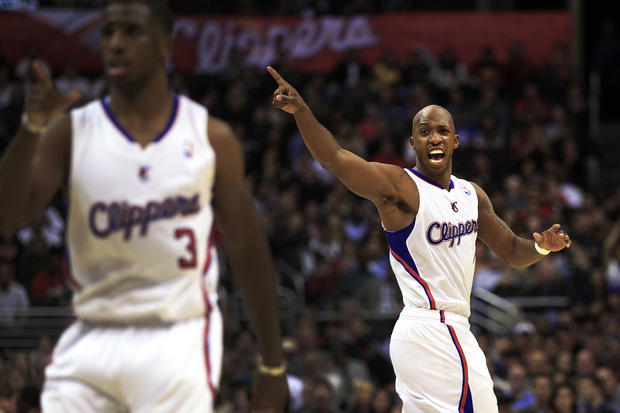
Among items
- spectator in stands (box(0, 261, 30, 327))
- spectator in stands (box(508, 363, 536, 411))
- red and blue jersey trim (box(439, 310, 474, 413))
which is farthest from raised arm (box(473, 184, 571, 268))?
spectator in stands (box(0, 261, 30, 327))

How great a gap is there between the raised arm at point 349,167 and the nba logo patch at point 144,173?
1.41m

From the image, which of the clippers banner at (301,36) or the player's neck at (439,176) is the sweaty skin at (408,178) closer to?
the player's neck at (439,176)

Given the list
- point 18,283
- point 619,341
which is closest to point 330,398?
point 619,341

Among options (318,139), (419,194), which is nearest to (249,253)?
(318,139)

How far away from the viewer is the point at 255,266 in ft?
12.0

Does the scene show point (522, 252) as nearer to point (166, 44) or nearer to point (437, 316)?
point (437, 316)

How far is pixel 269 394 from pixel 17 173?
126 cm

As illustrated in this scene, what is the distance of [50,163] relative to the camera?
3.38 meters

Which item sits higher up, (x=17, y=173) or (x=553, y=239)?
(x=17, y=173)

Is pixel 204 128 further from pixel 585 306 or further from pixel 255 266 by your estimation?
pixel 585 306

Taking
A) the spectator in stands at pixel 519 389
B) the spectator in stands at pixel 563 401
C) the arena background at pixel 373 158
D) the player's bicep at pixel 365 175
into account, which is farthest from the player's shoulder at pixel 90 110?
the spectator in stands at pixel 519 389

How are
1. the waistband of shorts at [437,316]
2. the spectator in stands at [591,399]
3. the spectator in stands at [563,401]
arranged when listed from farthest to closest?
the spectator in stands at [591,399] → the spectator in stands at [563,401] → the waistband of shorts at [437,316]

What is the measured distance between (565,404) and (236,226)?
7.24 meters

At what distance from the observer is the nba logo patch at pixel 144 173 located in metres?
3.42
